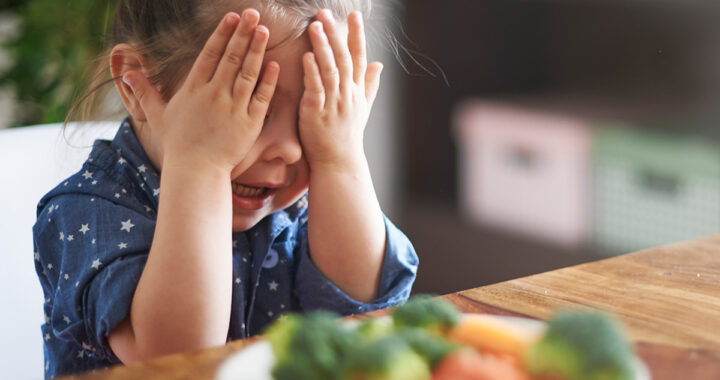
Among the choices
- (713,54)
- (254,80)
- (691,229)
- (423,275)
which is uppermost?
(254,80)

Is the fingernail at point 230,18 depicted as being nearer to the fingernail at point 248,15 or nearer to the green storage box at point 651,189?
the fingernail at point 248,15

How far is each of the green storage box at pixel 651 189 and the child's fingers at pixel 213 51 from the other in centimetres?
158

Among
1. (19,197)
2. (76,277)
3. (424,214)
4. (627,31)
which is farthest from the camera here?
(424,214)

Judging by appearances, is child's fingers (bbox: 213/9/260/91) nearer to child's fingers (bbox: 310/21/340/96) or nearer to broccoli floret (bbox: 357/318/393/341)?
child's fingers (bbox: 310/21/340/96)

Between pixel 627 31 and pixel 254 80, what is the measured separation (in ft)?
5.80

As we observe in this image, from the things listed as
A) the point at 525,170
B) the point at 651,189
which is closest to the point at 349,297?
the point at 651,189

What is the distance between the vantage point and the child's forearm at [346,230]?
0.84 m

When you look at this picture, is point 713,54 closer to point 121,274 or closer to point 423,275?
point 423,275

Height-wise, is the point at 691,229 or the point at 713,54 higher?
the point at 713,54

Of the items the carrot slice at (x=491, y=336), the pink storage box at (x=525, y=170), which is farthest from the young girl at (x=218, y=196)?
the pink storage box at (x=525, y=170)

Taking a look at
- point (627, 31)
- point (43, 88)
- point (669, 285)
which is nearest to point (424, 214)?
point (627, 31)

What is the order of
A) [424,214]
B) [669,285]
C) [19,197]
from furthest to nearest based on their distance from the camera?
[424,214] → [19,197] → [669,285]

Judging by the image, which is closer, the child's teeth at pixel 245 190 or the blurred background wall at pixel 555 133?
the child's teeth at pixel 245 190

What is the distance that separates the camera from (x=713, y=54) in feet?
6.95
